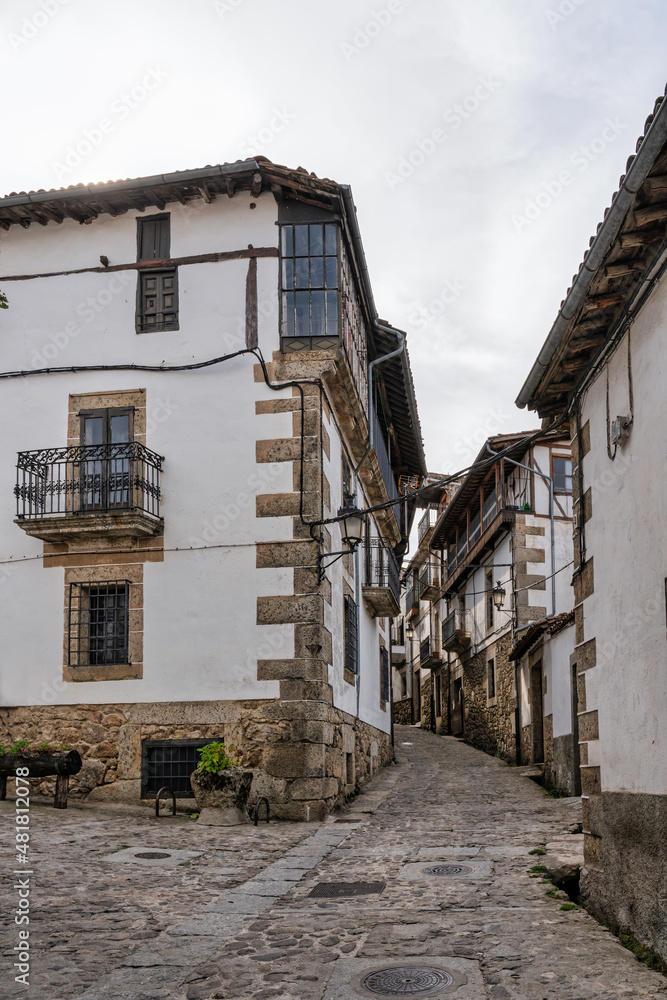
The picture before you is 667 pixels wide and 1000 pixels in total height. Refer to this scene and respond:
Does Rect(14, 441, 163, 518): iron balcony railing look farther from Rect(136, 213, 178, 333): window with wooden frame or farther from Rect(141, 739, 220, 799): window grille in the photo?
Rect(141, 739, 220, 799): window grille

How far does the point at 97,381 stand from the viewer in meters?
13.4

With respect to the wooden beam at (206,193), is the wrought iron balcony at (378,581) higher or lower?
lower


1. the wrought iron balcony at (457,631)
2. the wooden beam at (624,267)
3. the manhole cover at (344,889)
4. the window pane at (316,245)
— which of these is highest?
the window pane at (316,245)

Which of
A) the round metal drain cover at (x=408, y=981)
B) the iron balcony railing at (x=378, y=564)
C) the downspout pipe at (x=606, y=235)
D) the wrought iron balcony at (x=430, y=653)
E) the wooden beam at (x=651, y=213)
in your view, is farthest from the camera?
the wrought iron balcony at (x=430, y=653)

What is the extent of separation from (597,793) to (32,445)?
9.47 meters

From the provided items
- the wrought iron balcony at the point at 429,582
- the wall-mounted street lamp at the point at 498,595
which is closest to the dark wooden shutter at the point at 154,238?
the wall-mounted street lamp at the point at 498,595

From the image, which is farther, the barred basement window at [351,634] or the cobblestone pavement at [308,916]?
the barred basement window at [351,634]

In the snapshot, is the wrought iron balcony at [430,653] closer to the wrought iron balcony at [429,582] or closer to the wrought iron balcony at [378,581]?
the wrought iron balcony at [429,582]

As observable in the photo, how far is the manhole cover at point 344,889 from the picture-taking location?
746 cm

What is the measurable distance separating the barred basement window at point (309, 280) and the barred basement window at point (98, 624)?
428cm

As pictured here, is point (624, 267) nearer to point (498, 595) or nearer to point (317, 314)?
point (317, 314)

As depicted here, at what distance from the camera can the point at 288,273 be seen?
13.3 meters

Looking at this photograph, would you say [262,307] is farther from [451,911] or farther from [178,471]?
[451,911]

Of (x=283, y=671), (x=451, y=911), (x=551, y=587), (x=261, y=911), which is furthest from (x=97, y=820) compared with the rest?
(x=551, y=587)
